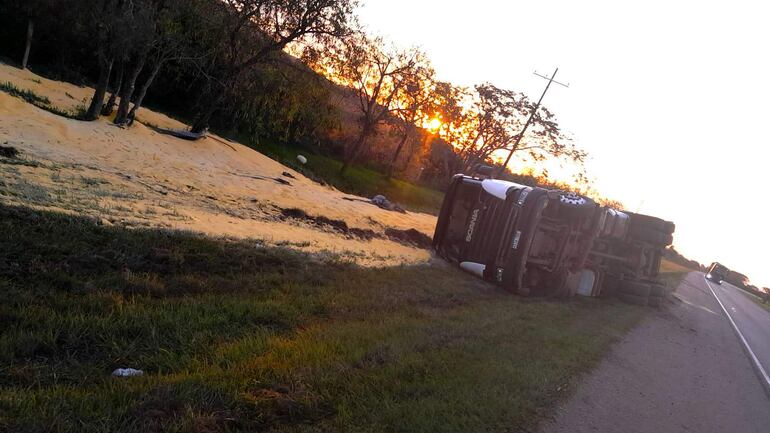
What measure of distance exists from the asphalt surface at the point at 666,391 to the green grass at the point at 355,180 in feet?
62.2

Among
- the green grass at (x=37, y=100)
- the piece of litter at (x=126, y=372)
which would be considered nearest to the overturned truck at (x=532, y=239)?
the piece of litter at (x=126, y=372)

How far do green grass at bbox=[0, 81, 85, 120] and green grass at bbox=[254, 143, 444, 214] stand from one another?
1144 centimetres

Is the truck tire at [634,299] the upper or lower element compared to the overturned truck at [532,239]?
lower

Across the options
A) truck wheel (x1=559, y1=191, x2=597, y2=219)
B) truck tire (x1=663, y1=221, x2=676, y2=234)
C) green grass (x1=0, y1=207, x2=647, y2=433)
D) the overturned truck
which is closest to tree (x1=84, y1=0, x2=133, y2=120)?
green grass (x1=0, y1=207, x2=647, y2=433)

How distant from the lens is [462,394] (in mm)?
4980

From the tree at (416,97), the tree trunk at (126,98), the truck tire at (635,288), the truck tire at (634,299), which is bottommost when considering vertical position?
the truck tire at (634,299)

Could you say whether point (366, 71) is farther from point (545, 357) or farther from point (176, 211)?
point (545, 357)

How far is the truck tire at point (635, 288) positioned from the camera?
656 inches

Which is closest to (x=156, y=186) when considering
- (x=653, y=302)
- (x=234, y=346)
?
(x=234, y=346)

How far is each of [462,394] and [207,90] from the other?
57.3ft

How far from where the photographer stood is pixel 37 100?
53.6ft

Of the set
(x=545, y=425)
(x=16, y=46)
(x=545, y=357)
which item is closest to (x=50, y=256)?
(x=545, y=425)

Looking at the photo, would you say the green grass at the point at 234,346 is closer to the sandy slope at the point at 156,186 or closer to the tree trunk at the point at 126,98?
the sandy slope at the point at 156,186

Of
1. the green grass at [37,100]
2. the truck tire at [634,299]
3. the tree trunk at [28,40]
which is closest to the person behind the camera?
the green grass at [37,100]
